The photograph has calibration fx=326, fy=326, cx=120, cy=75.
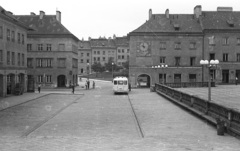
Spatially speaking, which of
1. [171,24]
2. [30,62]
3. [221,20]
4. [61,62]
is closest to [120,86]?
[61,62]

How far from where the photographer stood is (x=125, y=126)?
18.5 m

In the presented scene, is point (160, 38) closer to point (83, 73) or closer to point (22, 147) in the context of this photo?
point (22, 147)

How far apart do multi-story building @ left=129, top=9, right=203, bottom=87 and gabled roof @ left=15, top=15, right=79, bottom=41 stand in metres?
13.3

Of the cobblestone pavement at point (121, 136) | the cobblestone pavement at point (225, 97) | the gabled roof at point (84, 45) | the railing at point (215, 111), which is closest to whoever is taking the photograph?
the cobblestone pavement at point (121, 136)

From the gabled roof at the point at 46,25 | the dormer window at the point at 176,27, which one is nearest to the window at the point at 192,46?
the dormer window at the point at 176,27

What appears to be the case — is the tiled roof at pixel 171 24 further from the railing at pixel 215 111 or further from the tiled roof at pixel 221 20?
the railing at pixel 215 111

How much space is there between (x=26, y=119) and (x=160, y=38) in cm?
4306

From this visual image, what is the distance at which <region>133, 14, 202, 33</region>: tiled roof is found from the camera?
61156 mm

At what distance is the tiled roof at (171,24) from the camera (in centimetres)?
6116

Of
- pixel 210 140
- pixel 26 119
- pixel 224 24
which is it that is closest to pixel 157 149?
pixel 210 140

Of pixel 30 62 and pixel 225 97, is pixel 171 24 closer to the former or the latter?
pixel 30 62

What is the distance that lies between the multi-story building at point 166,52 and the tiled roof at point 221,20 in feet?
7.85

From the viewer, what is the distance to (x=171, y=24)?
6228 centimetres

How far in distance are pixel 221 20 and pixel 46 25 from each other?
33561mm
